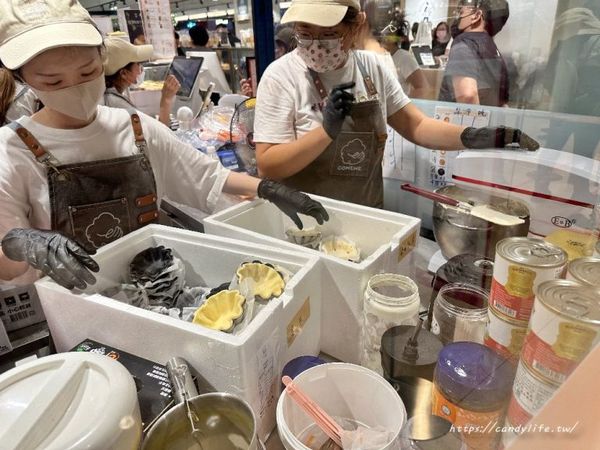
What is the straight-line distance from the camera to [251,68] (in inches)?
126

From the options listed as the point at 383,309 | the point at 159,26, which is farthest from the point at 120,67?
the point at 383,309

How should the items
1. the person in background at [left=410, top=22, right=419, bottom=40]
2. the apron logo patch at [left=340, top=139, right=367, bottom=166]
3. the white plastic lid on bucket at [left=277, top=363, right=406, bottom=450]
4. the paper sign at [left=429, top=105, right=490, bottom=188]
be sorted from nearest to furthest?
the white plastic lid on bucket at [left=277, top=363, right=406, bottom=450], the paper sign at [left=429, top=105, right=490, bottom=188], the apron logo patch at [left=340, top=139, right=367, bottom=166], the person in background at [left=410, top=22, right=419, bottom=40]

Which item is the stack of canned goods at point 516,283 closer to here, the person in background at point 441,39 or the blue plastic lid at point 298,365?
the blue plastic lid at point 298,365

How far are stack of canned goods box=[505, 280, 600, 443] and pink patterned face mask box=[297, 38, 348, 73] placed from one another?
1.14 m

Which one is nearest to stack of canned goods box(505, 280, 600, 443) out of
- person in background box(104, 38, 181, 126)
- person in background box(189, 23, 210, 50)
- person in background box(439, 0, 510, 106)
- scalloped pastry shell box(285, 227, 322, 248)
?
scalloped pastry shell box(285, 227, 322, 248)

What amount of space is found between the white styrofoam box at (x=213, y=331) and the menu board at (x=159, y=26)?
297 centimetres

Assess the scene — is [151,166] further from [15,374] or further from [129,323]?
[15,374]

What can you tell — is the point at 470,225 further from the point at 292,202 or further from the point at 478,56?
the point at 478,56

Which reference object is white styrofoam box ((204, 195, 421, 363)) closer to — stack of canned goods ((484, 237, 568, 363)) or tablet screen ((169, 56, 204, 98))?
stack of canned goods ((484, 237, 568, 363))

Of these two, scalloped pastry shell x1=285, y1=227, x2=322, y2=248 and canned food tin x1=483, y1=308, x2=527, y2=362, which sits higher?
canned food tin x1=483, y1=308, x2=527, y2=362

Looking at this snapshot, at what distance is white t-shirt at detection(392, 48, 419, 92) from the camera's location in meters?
1.69

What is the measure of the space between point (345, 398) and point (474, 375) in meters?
0.24

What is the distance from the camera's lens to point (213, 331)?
27.4 inches

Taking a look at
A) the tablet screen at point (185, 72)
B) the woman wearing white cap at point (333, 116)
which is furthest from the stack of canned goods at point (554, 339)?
the tablet screen at point (185, 72)
